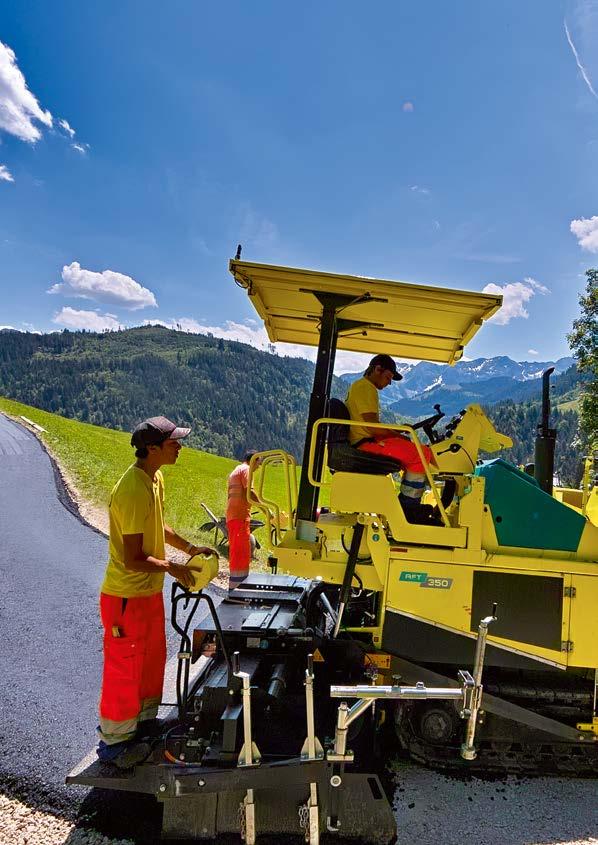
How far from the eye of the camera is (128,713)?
334cm

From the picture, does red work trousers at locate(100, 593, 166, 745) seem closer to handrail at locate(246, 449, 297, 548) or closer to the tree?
handrail at locate(246, 449, 297, 548)

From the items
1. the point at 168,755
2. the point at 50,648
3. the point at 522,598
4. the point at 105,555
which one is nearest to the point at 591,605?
the point at 522,598

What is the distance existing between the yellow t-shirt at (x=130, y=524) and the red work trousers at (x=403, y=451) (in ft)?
5.33

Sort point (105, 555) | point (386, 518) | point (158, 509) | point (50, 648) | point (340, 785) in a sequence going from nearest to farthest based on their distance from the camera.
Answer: point (340, 785) → point (158, 509) → point (386, 518) → point (50, 648) → point (105, 555)

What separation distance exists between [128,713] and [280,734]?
3.15ft

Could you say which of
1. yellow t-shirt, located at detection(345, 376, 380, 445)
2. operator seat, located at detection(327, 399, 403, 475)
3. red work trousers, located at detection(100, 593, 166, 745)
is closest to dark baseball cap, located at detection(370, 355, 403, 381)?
yellow t-shirt, located at detection(345, 376, 380, 445)

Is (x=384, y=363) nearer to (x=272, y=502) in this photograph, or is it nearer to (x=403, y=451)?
(x=403, y=451)

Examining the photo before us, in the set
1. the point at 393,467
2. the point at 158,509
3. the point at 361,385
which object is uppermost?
the point at 361,385

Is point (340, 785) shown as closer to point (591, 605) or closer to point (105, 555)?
point (591, 605)

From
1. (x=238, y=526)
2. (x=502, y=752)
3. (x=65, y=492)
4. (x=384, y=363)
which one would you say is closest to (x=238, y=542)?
(x=238, y=526)

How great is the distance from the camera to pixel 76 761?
3.76 m

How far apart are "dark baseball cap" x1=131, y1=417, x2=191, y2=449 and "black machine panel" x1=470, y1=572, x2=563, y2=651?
92.9 inches

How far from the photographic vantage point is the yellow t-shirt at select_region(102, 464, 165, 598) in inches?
133

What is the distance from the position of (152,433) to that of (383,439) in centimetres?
175
